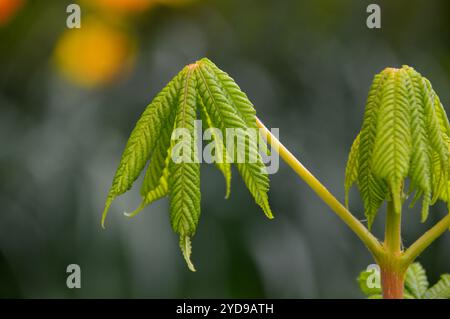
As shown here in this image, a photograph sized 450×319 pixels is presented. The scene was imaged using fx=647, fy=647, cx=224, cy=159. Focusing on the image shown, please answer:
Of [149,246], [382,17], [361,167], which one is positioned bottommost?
[361,167]

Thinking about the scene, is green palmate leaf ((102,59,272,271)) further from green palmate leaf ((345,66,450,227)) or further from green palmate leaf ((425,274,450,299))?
green palmate leaf ((425,274,450,299))

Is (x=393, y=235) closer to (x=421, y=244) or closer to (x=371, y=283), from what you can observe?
(x=421, y=244)

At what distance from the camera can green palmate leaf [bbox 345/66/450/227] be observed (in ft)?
1.69

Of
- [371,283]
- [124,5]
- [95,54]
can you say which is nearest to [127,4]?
[124,5]

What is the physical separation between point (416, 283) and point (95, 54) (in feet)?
4.83

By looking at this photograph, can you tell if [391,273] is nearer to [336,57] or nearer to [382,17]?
[336,57]

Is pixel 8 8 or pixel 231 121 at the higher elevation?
pixel 8 8

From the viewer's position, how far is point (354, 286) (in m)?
1.86

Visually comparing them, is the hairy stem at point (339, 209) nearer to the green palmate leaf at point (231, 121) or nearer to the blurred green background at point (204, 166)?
the green palmate leaf at point (231, 121)

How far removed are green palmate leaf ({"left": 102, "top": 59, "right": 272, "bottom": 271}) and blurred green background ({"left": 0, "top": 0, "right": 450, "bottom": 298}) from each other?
4.02ft

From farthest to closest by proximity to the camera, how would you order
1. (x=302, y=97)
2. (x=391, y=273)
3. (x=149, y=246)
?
(x=302, y=97), (x=149, y=246), (x=391, y=273)

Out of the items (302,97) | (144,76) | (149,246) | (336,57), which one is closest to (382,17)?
(336,57)

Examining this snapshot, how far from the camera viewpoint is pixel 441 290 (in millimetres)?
771
